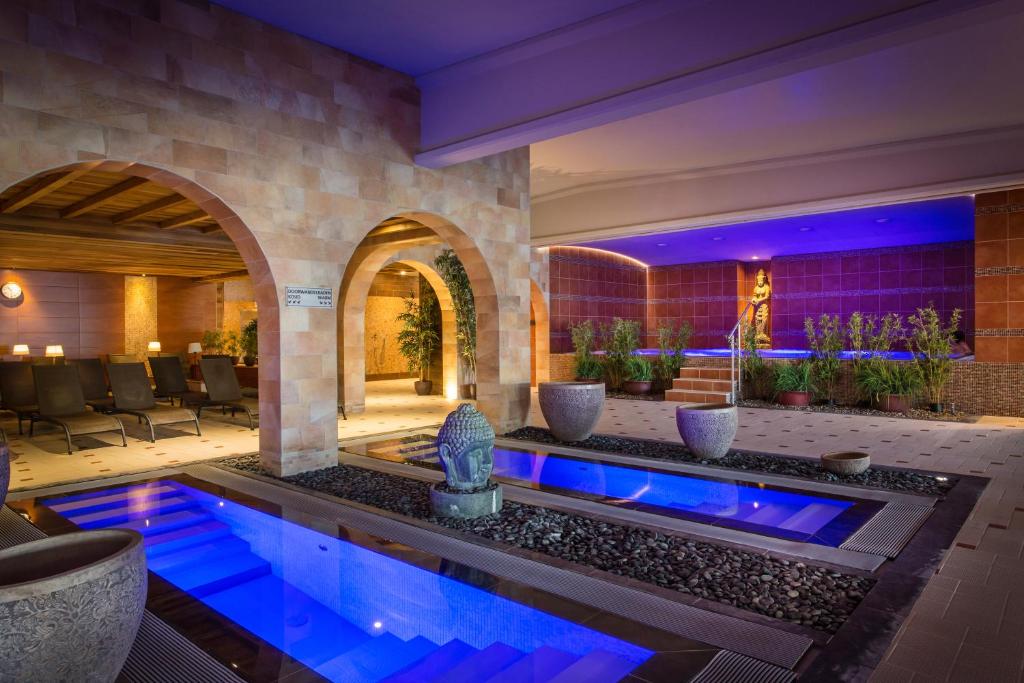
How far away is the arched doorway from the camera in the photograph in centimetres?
562

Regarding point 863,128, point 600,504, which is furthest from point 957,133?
point 600,504

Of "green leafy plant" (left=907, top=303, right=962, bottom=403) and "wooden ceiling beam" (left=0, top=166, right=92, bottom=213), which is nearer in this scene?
"wooden ceiling beam" (left=0, top=166, right=92, bottom=213)

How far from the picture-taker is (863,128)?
28.8 feet

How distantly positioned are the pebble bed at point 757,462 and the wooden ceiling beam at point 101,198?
17.0 ft

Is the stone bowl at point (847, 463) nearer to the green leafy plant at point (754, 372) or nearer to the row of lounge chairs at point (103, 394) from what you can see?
the green leafy plant at point (754, 372)

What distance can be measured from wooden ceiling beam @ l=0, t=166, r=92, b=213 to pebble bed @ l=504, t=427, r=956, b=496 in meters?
5.47

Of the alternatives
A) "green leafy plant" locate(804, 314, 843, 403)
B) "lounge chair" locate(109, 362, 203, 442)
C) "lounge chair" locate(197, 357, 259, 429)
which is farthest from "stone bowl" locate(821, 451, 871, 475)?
"lounge chair" locate(109, 362, 203, 442)

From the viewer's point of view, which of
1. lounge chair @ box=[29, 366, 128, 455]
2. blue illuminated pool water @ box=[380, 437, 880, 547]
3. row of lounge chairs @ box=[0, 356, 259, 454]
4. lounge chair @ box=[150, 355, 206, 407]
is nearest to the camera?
blue illuminated pool water @ box=[380, 437, 880, 547]

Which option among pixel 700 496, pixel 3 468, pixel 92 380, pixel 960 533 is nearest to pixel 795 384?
pixel 700 496

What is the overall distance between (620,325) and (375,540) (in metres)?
10.1

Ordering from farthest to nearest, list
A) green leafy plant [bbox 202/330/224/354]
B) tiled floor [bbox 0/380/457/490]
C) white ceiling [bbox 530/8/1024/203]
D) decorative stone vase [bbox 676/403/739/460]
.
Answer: green leafy plant [bbox 202/330/224/354]
white ceiling [bbox 530/8/1024/203]
tiled floor [bbox 0/380/457/490]
decorative stone vase [bbox 676/403/739/460]

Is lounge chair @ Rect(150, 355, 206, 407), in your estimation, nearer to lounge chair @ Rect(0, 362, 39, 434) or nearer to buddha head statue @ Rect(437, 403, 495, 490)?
lounge chair @ Rect(0, 362, 39, 434)

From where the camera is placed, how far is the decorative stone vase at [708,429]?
6.23 meters

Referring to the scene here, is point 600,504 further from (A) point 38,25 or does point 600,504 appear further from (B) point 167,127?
(A) point 38,25
